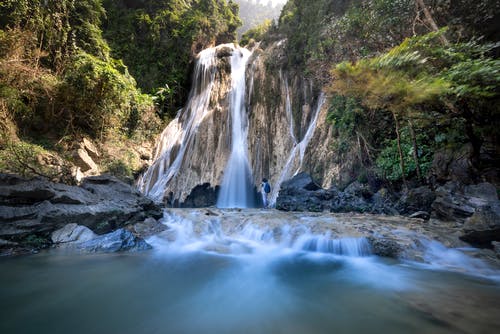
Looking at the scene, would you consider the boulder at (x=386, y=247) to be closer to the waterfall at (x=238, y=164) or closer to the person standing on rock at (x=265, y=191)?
the person standing on rock at (x=265, y=191)

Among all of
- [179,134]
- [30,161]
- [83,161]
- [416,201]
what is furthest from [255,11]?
[416,201]

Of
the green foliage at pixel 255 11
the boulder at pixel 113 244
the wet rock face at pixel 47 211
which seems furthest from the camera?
the green foliage at pixel 255 11

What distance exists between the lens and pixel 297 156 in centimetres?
1140

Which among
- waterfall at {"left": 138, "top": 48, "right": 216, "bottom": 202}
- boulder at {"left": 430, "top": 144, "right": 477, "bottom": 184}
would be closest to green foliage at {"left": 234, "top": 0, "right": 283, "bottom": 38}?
waterfall at {"left": 138, "top": 48, "right": 216, "bottom": 202}

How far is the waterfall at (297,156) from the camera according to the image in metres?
11.2

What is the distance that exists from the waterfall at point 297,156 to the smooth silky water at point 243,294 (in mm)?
6419

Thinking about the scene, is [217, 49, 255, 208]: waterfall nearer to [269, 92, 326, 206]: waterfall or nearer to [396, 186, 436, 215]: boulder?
[269, 92, 326, 206]: waterfall

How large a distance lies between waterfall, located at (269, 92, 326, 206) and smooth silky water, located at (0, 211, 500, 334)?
6.42 metres

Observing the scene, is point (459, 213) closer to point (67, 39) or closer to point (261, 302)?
point (261, 302)

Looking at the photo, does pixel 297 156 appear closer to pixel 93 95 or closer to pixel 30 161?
pixel 93 95

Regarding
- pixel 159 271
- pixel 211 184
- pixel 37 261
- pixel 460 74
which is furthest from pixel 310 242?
pixel 211 184

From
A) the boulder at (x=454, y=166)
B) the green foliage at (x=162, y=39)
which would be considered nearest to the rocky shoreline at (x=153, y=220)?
the boulder at (x=454, y=166)

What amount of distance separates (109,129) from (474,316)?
15822 millimetres

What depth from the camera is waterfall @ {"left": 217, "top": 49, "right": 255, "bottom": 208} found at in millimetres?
12594
